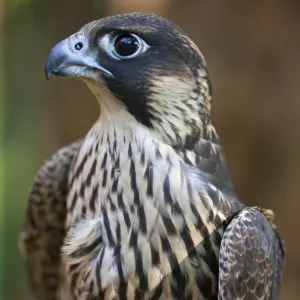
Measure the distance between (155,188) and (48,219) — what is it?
62cm

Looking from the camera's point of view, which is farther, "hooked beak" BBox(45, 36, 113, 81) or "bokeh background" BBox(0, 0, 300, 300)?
"bokeh background" BBox(0, 0, 300, 300)

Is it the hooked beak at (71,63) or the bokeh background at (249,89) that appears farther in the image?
the bokeh background at (249,89)

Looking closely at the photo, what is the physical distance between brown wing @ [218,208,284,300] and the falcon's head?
305 millimetres

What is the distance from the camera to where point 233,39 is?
3354 millimetres

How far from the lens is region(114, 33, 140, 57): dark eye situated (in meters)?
1.81

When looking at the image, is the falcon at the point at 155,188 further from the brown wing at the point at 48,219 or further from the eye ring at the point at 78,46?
the brown wing at the point at 48,219

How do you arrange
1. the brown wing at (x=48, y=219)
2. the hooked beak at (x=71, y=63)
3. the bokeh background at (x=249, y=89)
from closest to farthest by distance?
1. the hooked beak at (x=71, y=63)
2. the brown wing at (x=48, y=219)
3. the bokeh background at (x=249, y=89)

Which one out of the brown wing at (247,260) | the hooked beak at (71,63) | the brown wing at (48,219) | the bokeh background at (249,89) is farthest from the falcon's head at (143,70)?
the bokeh background at (249,89)

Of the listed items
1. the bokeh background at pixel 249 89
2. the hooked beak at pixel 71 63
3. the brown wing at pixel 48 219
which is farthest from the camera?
the bokeh background at pixel 249 89

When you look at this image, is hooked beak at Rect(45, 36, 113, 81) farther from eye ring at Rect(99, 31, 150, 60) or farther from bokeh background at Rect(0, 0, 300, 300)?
bokeh background at Rect(0, 0, 300, 300)

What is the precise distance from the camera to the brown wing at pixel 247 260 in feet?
5.97

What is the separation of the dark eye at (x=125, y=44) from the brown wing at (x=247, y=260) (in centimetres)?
60

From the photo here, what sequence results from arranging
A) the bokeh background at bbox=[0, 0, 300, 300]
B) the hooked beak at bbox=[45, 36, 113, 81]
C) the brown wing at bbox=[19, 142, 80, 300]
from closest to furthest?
the hooked beak at bbox=[45, 36, 113, 81] → the brown wing at bbox=[19, 142, 80, 300] → the bokeh background at bbox=[0, 0, 300, 300]

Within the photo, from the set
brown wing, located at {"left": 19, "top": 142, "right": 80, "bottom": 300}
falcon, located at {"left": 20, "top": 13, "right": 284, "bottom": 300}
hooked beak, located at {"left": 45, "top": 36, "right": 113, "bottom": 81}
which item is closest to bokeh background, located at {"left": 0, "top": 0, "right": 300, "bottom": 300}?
brown wing, located at {"left": 19, "top": 142, "right": 80, "bottom": 300}
